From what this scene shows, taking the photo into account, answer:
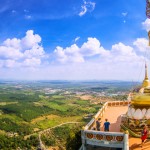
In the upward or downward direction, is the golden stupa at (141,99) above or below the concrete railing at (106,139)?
above

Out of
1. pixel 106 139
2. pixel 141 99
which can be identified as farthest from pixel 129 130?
pixel 106 139

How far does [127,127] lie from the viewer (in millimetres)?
12930

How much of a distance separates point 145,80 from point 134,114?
282cm

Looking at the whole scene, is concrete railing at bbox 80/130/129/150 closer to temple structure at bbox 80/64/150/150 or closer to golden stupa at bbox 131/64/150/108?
temple structure at bbox 80/64/150/150

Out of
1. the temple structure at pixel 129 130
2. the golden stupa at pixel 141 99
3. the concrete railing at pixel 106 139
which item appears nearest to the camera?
the concrete railing at pixel 106 139

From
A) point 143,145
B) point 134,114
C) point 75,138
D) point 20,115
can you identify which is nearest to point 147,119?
point 134,114

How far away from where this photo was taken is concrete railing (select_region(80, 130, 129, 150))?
10.9m

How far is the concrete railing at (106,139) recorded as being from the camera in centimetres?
1089

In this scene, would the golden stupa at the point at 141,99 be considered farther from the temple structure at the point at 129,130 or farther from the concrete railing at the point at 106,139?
the concrete railing at the point at 106,139

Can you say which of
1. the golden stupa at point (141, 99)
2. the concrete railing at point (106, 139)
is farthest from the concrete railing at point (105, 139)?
the golden stupa at point (141, 99)

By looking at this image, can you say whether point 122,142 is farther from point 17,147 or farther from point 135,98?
point 17,147

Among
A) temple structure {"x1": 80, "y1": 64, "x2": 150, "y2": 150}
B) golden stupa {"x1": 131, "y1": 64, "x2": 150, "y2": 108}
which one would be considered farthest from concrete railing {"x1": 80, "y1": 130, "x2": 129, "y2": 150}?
golden stupa {"x1": 131, "y1": 64, "x2": 150, "y2": 108}

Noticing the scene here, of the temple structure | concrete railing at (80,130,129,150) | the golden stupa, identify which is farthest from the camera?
the golden stupa

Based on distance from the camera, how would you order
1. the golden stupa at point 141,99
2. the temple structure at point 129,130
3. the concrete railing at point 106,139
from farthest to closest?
the golden stupa at point 141,99, the temple structure at point 129,130, the concrete railing at point 106,139
